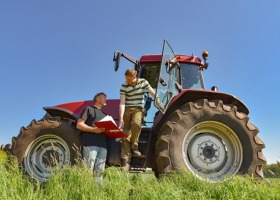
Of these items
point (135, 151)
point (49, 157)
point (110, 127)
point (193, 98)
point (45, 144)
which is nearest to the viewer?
point (110, 127)

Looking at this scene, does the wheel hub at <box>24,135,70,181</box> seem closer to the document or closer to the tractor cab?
the document

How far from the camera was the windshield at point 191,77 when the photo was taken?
591 cm

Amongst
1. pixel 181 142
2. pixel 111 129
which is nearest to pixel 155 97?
pixel 181 142

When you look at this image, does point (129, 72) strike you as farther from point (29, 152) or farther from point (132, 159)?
point (29, 152)

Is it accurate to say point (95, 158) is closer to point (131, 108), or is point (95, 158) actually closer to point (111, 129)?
point (111, 129)

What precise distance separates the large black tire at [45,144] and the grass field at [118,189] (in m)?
0.69

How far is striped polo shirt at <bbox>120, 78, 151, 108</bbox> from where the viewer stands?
4637mm

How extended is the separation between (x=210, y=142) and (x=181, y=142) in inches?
18.7

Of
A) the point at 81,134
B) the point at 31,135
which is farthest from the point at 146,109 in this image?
the point at 31,135

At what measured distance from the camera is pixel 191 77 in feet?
19.7

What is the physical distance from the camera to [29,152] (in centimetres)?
458

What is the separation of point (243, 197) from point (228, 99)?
2.34 metres

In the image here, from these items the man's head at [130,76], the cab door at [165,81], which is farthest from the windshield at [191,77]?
the man's head at [130,76]

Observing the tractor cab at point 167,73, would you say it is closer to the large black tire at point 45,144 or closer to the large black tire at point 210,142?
the large black tire at point 210,142
